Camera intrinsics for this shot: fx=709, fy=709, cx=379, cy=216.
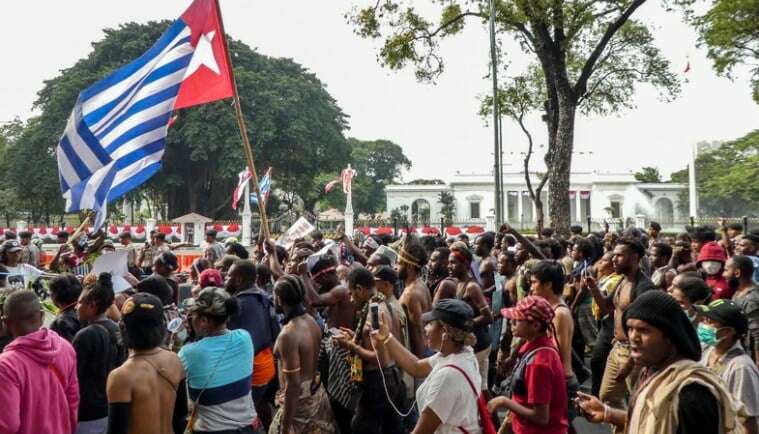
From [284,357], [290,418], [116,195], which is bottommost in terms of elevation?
[290,418]

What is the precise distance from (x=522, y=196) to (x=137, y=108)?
225 feet

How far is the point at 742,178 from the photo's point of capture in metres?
21.4

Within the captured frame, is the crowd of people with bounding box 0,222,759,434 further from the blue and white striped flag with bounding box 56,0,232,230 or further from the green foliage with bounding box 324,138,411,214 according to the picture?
the green foliage with bounding box 324,138,411,214

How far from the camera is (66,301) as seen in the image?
4.62 metres

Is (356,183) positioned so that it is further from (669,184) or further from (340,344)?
(340,344)

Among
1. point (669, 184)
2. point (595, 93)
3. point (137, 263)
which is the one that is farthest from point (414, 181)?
point (137, 263)

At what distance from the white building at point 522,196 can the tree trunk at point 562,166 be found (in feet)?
179

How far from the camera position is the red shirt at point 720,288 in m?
5.77

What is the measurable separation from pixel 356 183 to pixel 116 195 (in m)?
67.0

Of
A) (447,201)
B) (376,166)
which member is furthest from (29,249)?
(376,166)

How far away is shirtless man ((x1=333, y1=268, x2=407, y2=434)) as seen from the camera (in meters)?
4.42

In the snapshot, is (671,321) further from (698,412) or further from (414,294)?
(414,294)

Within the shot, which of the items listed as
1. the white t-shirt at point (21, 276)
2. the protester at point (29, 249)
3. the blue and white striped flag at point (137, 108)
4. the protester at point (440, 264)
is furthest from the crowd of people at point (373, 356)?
the protester at point (29, 249)

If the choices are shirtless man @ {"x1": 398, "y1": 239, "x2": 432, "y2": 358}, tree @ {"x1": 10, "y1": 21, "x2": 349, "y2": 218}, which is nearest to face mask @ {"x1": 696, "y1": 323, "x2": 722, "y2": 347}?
shirtless man @ {"x1": 398, "y1": 239, "x2": 432, "y2": 358}
